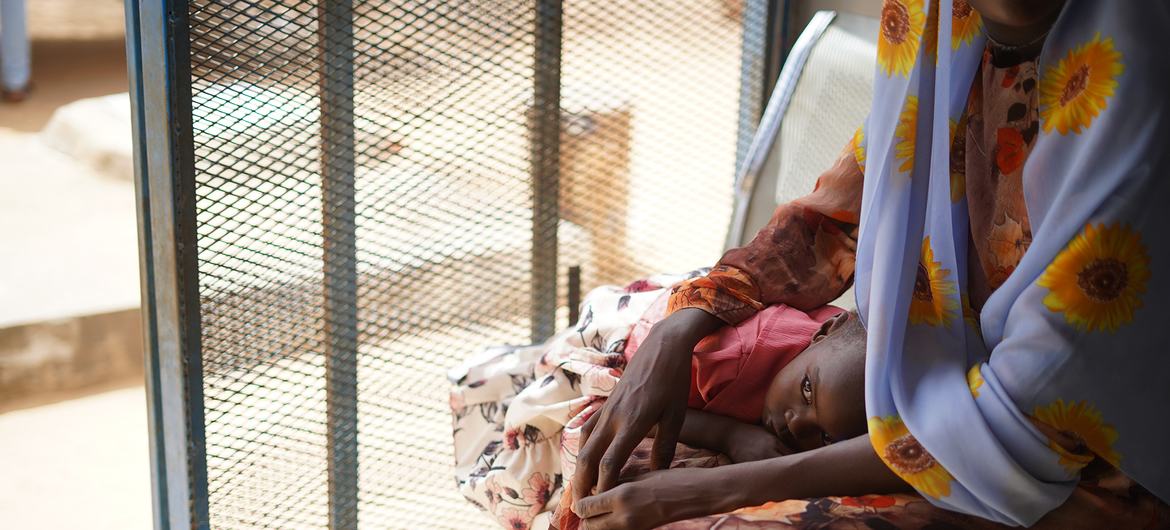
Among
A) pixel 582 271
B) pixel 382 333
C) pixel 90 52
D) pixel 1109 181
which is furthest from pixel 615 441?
pixel 90 52

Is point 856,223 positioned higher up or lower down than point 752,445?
higher up

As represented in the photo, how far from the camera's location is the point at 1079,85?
1125mm

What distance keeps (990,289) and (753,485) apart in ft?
1.26

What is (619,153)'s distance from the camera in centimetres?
244

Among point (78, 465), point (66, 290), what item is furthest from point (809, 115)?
point (66, 290)

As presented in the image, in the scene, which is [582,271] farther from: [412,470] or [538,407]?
[538,407]

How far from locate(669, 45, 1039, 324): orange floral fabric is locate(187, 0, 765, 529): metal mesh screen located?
0.68 meters

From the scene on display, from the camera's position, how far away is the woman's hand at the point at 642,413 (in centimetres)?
135

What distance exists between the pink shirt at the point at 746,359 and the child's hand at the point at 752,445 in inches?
2.0

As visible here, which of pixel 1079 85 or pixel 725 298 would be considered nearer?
pixel 1079 85

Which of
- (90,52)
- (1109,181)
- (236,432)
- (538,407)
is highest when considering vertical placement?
(1109,181)

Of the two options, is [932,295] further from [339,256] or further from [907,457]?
[339,256]

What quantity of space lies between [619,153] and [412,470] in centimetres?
86

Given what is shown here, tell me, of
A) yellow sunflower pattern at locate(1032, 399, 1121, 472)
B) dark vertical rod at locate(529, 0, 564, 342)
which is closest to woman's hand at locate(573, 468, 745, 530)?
yellow sunflower pattern at locate(1032, 399, 1121, 472)
